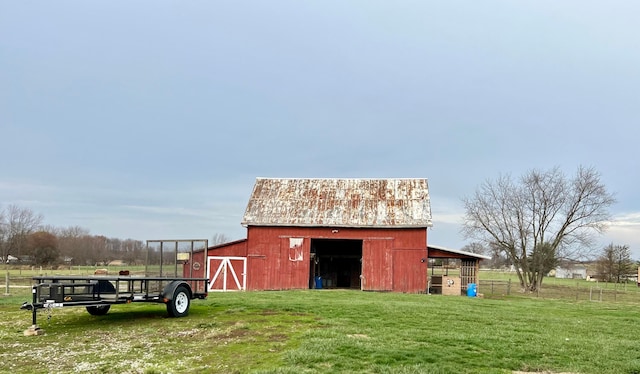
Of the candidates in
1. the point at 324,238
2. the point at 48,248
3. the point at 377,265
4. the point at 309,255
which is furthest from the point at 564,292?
the point at 48,248

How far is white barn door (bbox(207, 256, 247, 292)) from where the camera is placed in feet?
93.0

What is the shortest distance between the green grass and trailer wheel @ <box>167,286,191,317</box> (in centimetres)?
29

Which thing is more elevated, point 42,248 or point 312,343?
point 312,343

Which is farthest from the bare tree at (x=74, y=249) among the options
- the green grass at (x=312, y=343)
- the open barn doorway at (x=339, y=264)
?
the green grass at (x=312, y=343)

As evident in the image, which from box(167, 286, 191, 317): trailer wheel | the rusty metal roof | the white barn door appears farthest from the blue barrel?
box(167, 286, 191, 317): trailer wheel

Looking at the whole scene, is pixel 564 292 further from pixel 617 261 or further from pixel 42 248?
pixel 42 248

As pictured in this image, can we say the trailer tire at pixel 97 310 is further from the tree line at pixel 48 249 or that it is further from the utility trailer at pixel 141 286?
the tree line at pixel 48 249

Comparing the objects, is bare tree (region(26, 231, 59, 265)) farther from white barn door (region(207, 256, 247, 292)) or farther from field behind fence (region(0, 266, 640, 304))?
white barn door (region(207, 256, 247, 292))

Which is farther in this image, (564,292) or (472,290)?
(564,292)

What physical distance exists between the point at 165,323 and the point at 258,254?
17774mm

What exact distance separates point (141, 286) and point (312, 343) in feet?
17.6

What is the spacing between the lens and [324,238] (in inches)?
1118

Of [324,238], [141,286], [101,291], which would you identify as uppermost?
[324,238]

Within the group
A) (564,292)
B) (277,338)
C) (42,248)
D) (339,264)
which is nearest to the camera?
(277,338)
